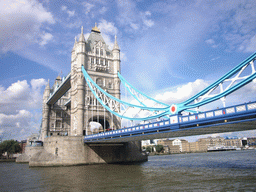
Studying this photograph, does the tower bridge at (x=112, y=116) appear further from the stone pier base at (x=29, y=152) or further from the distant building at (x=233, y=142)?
the distant building at (x=233, y=142)

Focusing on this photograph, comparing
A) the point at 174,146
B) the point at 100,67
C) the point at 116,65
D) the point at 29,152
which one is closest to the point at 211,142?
the point at 174,146

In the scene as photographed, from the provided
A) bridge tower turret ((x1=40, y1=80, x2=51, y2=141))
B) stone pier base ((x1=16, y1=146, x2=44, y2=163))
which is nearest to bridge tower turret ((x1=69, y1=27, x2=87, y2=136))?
stone pier base ((x1=16, y1=146, x2=44, y2=163))

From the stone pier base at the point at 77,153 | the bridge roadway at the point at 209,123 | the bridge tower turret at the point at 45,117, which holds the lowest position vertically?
the stone pier base at the point at 77,153

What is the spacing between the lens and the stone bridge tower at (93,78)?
134ft

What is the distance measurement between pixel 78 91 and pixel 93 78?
4.21 metres

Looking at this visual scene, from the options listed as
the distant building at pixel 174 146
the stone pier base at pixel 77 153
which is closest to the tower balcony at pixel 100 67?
the stone pier base at pixel 77 153

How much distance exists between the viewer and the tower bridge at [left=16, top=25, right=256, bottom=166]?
17359mm

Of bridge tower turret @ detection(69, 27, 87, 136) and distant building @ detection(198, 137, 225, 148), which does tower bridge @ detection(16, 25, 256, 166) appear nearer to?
bridge tower turret @ detection(69, 27, 87, 136)

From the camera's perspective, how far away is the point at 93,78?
43688 mm

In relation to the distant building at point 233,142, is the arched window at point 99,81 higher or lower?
higher

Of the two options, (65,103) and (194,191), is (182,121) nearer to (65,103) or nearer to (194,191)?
(194,191)

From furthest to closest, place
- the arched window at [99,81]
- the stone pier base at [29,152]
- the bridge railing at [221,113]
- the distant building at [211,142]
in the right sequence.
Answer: the distant building at [211,142] < the stone pier base at [29,152] < the arched window at [99,81] < the bridge railing at [221,113]

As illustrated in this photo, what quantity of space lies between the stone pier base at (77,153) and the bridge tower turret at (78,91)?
4910 mm

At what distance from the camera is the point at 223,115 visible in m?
16.5
